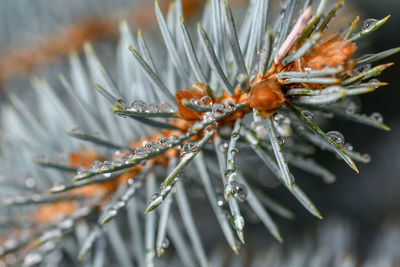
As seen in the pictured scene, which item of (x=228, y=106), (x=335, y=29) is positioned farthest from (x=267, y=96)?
(x=335, y=29)

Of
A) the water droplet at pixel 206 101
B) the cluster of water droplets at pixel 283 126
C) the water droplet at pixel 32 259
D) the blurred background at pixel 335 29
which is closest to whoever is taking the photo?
the cluster of water droplets at pixel 283 126

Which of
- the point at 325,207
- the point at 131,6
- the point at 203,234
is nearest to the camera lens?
the point at 203,234

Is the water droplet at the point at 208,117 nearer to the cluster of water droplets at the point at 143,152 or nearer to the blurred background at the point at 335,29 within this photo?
the cluster of water droplets at the point at 143,152

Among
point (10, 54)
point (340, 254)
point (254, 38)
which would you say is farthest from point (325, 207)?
point (10, 54)

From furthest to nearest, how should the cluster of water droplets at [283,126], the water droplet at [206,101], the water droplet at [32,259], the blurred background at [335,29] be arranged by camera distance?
the blurred background at [335,29] < the water droplet at [32,259] < the water droplet at [206,101] < the cluster of water droplets at [283,126]

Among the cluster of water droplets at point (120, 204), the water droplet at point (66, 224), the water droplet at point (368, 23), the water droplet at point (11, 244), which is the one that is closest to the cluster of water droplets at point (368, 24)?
A: the water droplet at point (368, 23)

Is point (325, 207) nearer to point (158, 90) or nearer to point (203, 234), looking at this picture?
point (203, 234)

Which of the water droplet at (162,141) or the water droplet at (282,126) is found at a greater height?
the water droplet at (162,141)

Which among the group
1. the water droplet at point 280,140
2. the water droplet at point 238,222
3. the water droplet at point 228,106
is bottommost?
the water droplet at point 238,222

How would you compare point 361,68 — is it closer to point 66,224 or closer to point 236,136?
point 236,136
